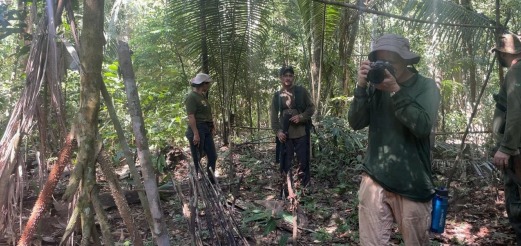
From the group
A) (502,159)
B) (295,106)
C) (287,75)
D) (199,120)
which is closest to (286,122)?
(295,106)

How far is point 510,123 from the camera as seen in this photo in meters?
2.90

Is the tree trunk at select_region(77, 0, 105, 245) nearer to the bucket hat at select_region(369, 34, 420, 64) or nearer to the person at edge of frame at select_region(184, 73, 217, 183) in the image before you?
the bucket hat at select_region(369, 34, 420, 64)

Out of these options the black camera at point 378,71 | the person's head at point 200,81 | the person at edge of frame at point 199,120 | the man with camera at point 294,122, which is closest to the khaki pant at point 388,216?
the black camera at point 378,71

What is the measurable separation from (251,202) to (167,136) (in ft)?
8.59

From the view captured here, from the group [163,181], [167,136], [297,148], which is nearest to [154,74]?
[167,136]

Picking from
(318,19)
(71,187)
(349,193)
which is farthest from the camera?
(318,19)

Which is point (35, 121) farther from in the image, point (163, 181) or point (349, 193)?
point (349, 193)

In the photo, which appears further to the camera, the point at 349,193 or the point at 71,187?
the point at 349,193

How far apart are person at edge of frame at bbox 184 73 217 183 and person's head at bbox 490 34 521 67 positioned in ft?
11.4

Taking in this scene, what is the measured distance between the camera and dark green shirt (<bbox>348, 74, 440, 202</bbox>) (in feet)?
7.09

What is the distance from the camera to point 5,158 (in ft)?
5.99

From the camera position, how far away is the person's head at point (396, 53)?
2.27 meters

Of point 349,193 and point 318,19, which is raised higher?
point 318,19

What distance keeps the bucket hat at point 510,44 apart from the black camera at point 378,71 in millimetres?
1456
